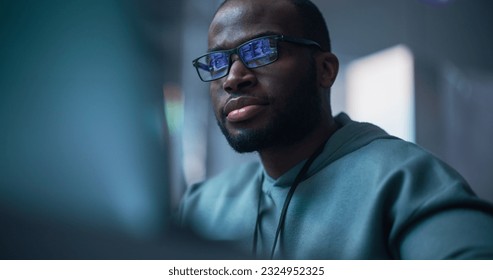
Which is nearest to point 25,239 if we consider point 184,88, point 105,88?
point 105,88

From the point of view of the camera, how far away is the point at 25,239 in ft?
3.38

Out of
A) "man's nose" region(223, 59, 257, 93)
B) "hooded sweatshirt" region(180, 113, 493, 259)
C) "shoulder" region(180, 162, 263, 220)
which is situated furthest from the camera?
"shoulder" region(180, 162, 263, 220)

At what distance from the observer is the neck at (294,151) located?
1.04 metres

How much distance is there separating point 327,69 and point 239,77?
217mm

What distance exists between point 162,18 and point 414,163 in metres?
0.61

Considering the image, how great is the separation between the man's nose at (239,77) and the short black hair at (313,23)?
0.51 feet

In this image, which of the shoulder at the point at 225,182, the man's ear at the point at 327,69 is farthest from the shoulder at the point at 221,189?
the man's ear at the point at 327,69

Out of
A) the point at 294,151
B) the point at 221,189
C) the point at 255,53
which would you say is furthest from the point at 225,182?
the point at 255,53

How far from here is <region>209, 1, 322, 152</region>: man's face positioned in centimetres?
98

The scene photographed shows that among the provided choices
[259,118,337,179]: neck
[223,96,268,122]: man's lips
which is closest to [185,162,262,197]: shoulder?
[259,118,337,179]: neck

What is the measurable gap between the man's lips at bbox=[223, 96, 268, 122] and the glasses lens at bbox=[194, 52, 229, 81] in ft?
0.21

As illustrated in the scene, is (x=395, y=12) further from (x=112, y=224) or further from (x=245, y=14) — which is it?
(x=112, y=224)

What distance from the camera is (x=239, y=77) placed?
97cm

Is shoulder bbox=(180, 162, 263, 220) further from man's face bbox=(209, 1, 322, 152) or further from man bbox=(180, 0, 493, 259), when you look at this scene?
man's face bbox=(209, 1, 322, 152)
